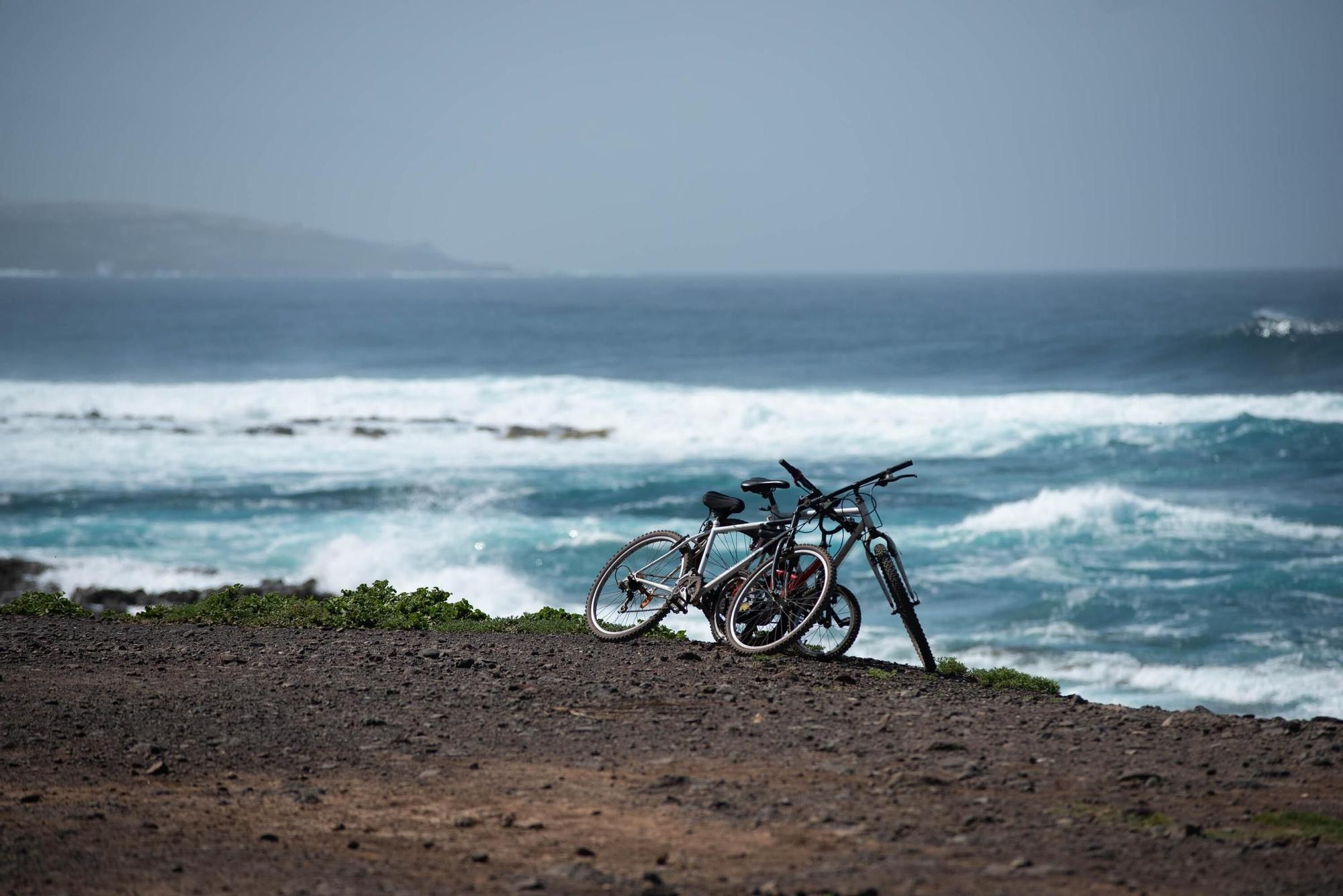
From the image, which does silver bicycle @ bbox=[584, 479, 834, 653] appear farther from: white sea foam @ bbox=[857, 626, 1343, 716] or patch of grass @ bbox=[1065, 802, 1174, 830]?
white sea foam @ bbox=[857, 626, 1343, 716]

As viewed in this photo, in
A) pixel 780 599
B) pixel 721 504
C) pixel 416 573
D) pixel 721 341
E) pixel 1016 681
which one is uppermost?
pixel 721 341

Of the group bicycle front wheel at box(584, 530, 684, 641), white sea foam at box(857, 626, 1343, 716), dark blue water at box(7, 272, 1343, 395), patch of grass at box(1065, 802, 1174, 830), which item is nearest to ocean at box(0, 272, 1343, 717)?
white sea foam at box(857, 626, 1343, 716)

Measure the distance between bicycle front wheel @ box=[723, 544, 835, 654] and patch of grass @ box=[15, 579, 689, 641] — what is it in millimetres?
1129

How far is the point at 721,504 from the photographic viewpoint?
363 inches

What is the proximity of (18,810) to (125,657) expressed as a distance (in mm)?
3535

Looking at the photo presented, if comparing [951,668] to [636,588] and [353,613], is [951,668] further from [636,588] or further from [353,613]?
[353,613]

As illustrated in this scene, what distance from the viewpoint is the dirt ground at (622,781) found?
5.04 metres

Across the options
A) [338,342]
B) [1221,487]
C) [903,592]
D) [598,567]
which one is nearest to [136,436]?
[598,567]

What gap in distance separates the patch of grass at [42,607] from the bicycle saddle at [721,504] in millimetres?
5700

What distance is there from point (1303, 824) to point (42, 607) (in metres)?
9.98

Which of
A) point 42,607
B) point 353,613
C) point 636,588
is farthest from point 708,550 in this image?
point 42,607

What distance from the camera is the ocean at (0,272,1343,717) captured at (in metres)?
17.8

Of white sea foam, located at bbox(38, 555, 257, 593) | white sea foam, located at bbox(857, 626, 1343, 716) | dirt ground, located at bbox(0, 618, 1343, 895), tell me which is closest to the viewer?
dirt ground, located at bbox(0, 618, 1343, 895)

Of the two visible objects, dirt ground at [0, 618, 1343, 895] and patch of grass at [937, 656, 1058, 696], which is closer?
dirt ground at [0, 618, 1343, 895]
